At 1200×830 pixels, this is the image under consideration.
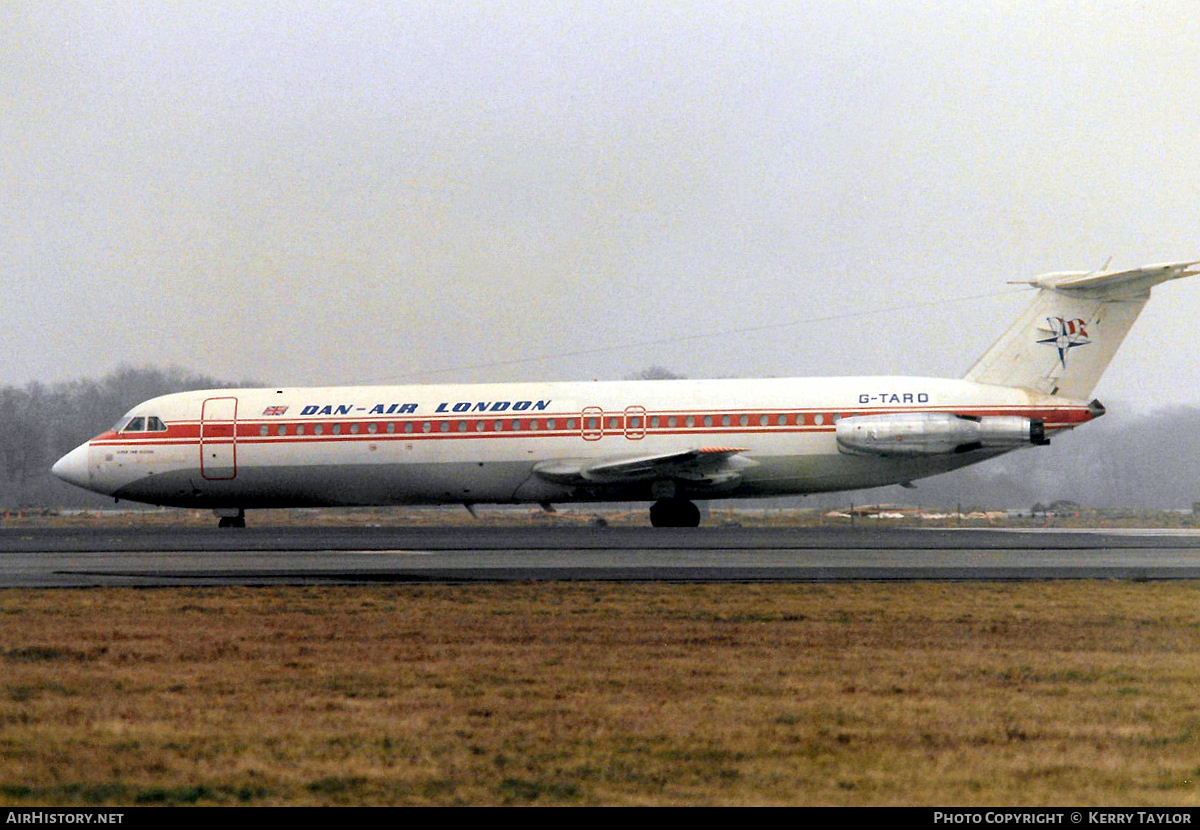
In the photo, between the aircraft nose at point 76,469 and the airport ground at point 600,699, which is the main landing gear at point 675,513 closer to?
the aircraft nose at point 76,469

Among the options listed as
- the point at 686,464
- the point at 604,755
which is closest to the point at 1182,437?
the point at 686,464

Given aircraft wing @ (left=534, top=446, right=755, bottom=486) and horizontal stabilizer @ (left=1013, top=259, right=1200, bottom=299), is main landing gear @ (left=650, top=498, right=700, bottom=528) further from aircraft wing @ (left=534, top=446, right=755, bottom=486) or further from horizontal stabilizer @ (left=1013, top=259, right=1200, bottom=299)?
horizontal stabilizer @ (left=1013, top=259, right=1200, bottom=299)

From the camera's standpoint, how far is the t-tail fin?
33.8 metres

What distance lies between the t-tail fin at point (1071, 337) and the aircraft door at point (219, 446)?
20.2 m

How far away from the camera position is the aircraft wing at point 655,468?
33344mm

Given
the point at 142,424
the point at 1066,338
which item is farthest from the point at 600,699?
the point at 142,424

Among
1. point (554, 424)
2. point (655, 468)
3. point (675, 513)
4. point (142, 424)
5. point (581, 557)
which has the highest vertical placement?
point (142, 424)

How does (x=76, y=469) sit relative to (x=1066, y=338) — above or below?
below

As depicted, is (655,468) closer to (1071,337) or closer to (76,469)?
(1071,337)

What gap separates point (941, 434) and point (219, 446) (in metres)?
19.2

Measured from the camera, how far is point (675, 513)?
1363 inches
